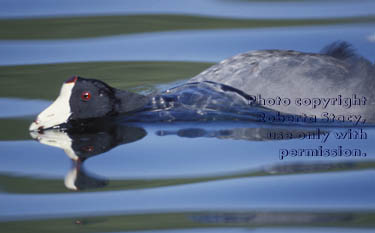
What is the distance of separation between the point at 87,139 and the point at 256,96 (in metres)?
1.32

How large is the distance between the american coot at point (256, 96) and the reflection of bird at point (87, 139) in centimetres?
14

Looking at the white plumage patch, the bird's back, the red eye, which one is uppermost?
the bird's back

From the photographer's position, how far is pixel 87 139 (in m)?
5.22

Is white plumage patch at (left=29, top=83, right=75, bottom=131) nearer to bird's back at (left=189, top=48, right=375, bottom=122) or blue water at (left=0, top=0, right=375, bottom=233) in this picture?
blue water at (left=0, top=0, right=375, bottom=233)

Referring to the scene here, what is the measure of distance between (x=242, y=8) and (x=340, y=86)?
12.2ft

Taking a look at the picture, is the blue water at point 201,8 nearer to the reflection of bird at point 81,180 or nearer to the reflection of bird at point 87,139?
the reflection of bird at point 87,139

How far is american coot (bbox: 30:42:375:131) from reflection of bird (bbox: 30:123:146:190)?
0.46ft

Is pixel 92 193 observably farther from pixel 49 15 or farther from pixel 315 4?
pixel 315 4

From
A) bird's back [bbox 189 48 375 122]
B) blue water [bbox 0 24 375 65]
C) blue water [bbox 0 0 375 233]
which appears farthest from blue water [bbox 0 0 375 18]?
bird's back [bbox 189 48 375 122]

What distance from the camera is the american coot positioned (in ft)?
17.6

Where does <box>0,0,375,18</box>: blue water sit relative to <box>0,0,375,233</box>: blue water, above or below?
above

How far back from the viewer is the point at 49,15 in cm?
872

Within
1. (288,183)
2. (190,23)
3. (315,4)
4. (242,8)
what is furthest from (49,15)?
(288,183)

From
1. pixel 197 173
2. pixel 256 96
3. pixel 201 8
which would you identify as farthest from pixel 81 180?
pixel 201 8
